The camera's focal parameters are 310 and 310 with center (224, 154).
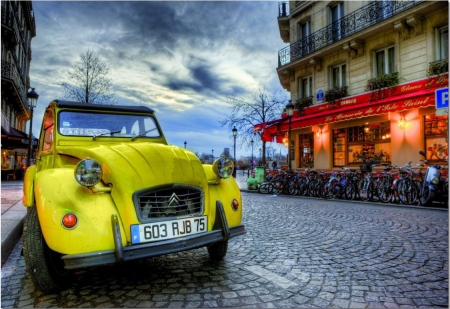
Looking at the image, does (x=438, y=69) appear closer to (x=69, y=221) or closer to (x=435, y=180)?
(x=435, y=180)

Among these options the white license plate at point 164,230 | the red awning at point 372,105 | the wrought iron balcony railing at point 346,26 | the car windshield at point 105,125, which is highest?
the wrought iron balcony railing at point 346,26

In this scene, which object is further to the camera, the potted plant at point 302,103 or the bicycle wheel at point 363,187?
the potted plant at point 302,103

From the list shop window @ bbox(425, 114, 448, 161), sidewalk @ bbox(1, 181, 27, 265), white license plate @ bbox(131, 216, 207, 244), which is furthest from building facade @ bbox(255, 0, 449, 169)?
sidewalk @ bbox(1, 181, 27, 265)

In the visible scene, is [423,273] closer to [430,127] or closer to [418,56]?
[430,127]

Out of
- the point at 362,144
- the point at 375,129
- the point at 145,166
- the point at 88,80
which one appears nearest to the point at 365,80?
the point at 375,129

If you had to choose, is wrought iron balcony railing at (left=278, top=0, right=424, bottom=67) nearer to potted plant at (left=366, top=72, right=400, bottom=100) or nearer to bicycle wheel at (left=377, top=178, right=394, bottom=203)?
potted plant at (left=366, top=72, right=400, bottom=100)

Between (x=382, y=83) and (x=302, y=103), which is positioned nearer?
(x=382, y=83)

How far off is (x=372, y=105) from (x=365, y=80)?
11.5ft

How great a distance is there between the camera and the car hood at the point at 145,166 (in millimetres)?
2723

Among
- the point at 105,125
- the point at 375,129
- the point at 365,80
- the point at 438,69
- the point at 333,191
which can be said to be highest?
the point at 365,80

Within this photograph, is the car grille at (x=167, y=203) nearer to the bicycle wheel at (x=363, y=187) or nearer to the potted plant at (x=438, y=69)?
the bicycle wheel at (x=363, y=187)

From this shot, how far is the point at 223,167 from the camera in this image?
3.48m

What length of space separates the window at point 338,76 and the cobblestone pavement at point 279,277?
12.6m

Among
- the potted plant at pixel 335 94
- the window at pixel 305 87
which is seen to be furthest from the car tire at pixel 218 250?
the window at pixel 305 87
